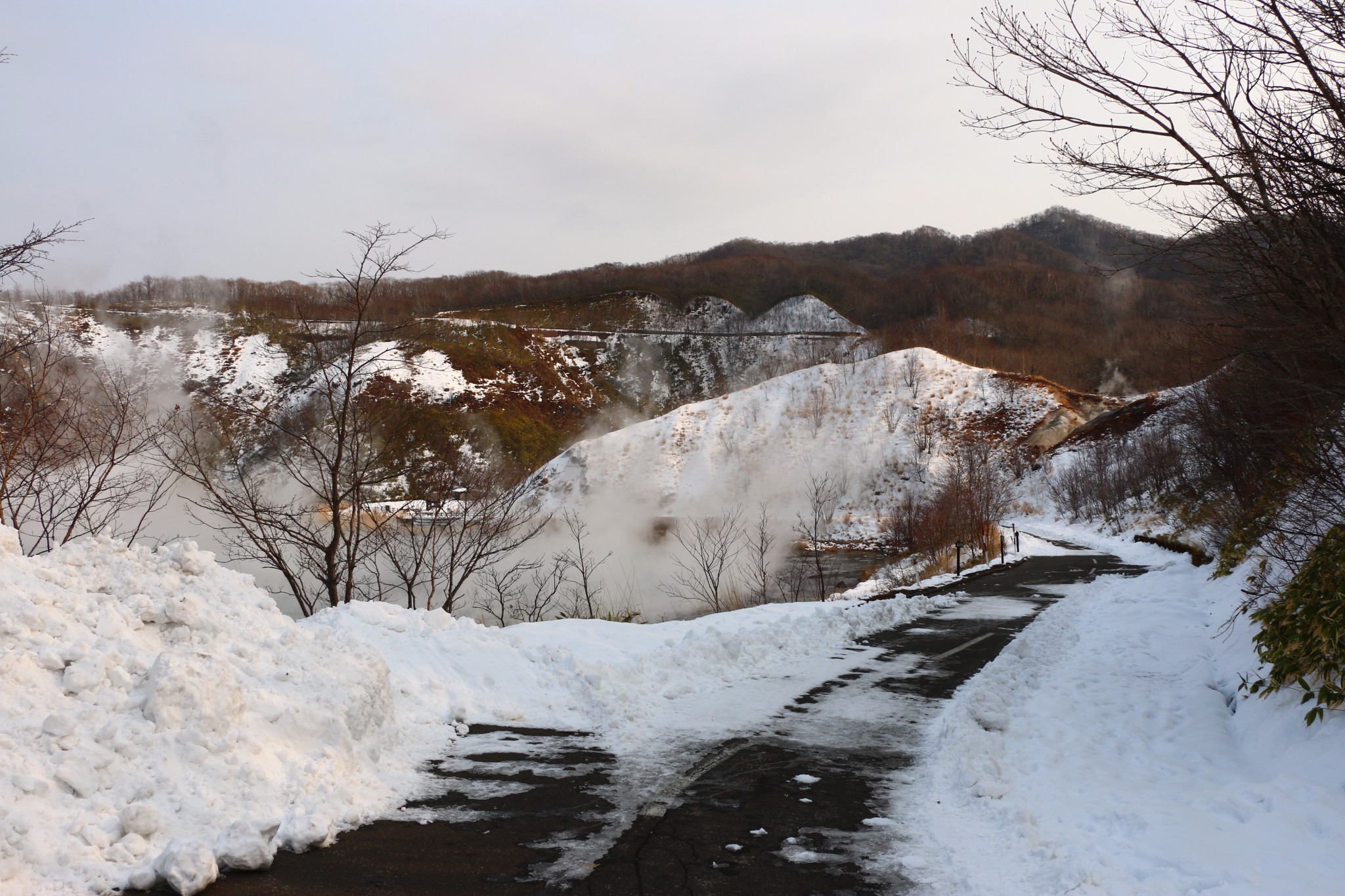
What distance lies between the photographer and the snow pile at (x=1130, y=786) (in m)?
3.95

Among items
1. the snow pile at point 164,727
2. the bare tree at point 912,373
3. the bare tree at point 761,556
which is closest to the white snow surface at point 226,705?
the snow pile at point 164,727

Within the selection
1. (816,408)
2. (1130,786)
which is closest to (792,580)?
(1130,786)

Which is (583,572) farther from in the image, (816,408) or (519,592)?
(816,408)

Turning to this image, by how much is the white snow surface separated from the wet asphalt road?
1.07 feet

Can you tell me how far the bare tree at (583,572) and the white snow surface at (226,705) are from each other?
33.6 ft

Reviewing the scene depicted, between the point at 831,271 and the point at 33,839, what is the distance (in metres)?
168

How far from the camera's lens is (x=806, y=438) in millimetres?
67188

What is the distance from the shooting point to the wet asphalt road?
12.9 ft

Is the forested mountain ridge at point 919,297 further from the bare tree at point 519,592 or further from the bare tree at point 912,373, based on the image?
the bare tree at point 519,592

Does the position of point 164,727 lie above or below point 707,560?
above

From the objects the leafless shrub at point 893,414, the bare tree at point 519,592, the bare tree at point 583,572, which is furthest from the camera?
the leafless shrub at point 893,414

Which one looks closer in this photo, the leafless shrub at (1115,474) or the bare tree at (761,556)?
the bare tree at (761,556)

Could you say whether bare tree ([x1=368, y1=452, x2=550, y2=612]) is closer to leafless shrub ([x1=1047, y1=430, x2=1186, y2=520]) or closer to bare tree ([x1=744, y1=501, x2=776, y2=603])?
bare tree ([x1=744, y1=501, x2=776, y2=603])

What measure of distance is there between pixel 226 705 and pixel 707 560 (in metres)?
36.7
